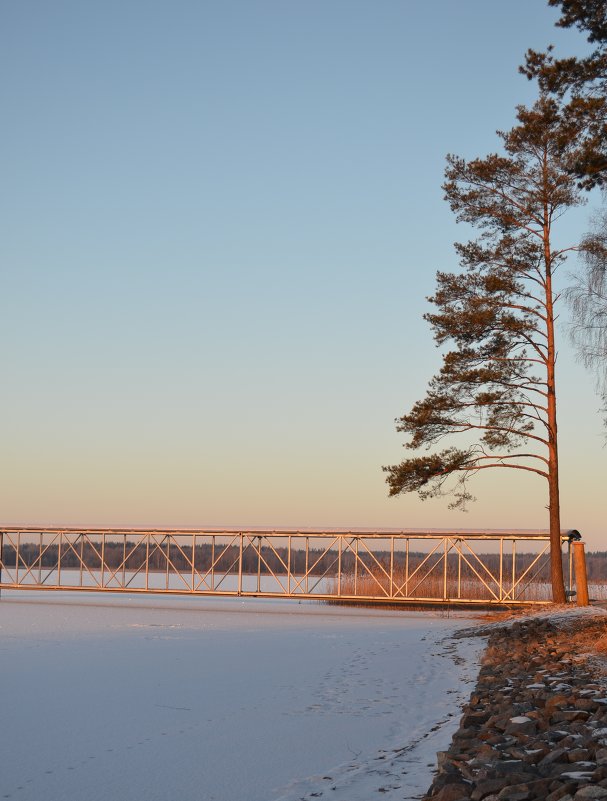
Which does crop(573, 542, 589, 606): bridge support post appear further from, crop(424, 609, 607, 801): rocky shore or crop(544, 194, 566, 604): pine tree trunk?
crop(424, 609, 607, 801): rocky shore

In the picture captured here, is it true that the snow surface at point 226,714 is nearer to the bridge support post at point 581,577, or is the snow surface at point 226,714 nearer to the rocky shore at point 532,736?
the rocky shore at point 532,736

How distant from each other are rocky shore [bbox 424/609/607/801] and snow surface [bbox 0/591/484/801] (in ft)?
1.30

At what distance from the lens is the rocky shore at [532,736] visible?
485cm

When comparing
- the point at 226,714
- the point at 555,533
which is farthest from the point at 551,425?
the point at 226,714

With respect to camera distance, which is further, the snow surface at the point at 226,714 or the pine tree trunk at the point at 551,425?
the pine tree trunk at the point at 551,425

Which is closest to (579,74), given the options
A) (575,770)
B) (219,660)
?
(219,660)

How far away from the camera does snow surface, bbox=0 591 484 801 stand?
6.64 m

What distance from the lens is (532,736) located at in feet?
21.2

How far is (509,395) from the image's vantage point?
21266 millimetres

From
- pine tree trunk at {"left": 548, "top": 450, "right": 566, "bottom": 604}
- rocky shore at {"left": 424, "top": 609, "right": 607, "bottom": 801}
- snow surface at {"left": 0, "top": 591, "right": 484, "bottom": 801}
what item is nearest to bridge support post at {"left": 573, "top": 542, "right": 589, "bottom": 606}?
pine tree trunk at {"left": 548, "top": 450, "right": 566, "bottom": 604}

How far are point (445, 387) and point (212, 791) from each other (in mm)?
16395

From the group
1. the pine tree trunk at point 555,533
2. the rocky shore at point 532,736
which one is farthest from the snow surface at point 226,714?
the pine tree trunk at point 555,533

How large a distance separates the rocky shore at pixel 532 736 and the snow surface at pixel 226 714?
1.30 feet

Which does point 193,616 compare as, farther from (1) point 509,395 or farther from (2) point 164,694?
(2) point 164,694
